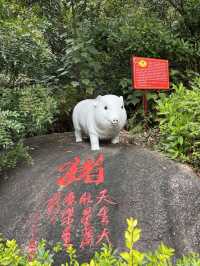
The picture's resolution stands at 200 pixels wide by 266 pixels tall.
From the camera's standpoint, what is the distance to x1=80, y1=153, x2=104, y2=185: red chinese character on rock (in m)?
3.79

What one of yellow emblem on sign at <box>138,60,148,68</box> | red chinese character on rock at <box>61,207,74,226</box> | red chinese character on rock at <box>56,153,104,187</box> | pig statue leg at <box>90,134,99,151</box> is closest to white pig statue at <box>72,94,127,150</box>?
pig statue leg at <box>90,134,99,151</box>

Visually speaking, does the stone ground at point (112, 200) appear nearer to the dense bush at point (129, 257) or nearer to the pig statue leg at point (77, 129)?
the pig statue leg at point (77, 129)

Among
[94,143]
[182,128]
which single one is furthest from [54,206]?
[182,128]

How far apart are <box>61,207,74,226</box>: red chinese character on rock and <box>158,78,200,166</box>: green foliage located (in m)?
1.40

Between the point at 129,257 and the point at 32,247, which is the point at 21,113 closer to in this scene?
the point at 32,247

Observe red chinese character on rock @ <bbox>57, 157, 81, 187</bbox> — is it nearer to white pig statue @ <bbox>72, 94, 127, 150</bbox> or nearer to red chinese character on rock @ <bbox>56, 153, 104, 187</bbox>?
red chinese character on rock @ <bbox>56, 153, 104, 187</bbox>

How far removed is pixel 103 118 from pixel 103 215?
1.31 m

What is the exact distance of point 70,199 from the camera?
3596 mm

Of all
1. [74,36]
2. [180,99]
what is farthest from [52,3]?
[180,99]

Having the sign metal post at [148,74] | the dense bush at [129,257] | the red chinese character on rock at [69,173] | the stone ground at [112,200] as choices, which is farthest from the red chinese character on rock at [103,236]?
the sign metal post at [148,74]

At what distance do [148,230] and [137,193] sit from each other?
46 centimetres

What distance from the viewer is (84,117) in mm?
4727

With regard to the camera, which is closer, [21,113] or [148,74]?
[21,113]

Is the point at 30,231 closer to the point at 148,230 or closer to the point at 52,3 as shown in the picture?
the point at 148,230
